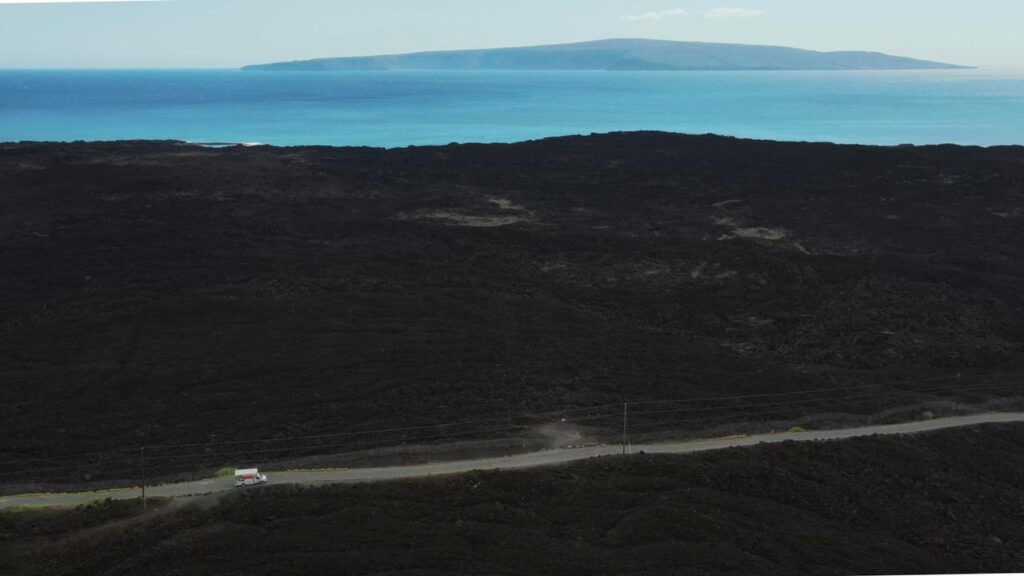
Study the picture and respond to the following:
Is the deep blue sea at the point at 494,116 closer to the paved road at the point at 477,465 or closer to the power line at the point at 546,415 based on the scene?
the power line at the point at 546,415

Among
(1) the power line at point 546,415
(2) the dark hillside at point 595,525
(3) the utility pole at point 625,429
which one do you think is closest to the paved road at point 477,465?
(3) the utility pole at point 625,429

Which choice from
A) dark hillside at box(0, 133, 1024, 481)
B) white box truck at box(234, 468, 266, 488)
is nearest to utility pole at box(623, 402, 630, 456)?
dark hillside at box(0, 133, 1024, 481)

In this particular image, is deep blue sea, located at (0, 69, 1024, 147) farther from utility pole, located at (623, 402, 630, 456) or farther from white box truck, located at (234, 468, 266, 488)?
white box truck, located at (234, 468, 266, 488)

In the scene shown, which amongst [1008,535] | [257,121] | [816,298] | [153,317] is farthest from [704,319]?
[257,121]

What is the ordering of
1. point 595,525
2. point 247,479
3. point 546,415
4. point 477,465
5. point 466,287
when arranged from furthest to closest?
point 466,287
point 546,415
point 477,465
point 247,479
point 595,525

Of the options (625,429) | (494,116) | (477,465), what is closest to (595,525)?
(477,465)

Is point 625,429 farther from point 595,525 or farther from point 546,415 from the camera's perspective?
point 595,525
